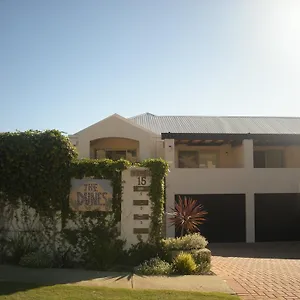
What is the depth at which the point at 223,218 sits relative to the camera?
19.0 metres

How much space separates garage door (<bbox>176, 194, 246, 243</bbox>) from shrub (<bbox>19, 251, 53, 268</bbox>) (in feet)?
35.4

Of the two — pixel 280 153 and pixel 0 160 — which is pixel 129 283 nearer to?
pixel 0 160

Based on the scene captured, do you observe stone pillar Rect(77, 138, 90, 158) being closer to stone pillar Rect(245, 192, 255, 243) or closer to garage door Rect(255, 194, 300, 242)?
stone pillar Rect(245, 192, 255, 243)

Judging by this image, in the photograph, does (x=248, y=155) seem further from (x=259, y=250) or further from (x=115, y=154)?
(x=115, y=154)

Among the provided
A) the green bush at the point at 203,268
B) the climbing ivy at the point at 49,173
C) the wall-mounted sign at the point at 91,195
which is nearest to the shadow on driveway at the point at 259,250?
the green bush at the point at 203,268

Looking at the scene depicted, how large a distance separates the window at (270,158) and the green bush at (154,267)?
14434mm

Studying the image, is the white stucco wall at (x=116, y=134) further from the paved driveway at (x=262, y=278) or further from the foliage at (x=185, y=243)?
the foliage at (x=185, y=243)

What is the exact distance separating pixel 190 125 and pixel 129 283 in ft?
52.5

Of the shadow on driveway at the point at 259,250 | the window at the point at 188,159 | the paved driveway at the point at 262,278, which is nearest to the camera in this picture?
the paved driveway at the point at 262,278

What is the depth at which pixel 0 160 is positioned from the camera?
9.69 meters

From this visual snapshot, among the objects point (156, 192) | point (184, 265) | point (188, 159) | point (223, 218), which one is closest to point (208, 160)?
point (188, 159)

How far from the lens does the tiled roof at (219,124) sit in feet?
71.6

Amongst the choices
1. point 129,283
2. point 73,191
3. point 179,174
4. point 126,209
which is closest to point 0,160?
point 73,191

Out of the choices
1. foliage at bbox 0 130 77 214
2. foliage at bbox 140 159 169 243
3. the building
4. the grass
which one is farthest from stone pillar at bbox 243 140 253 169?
the grass
